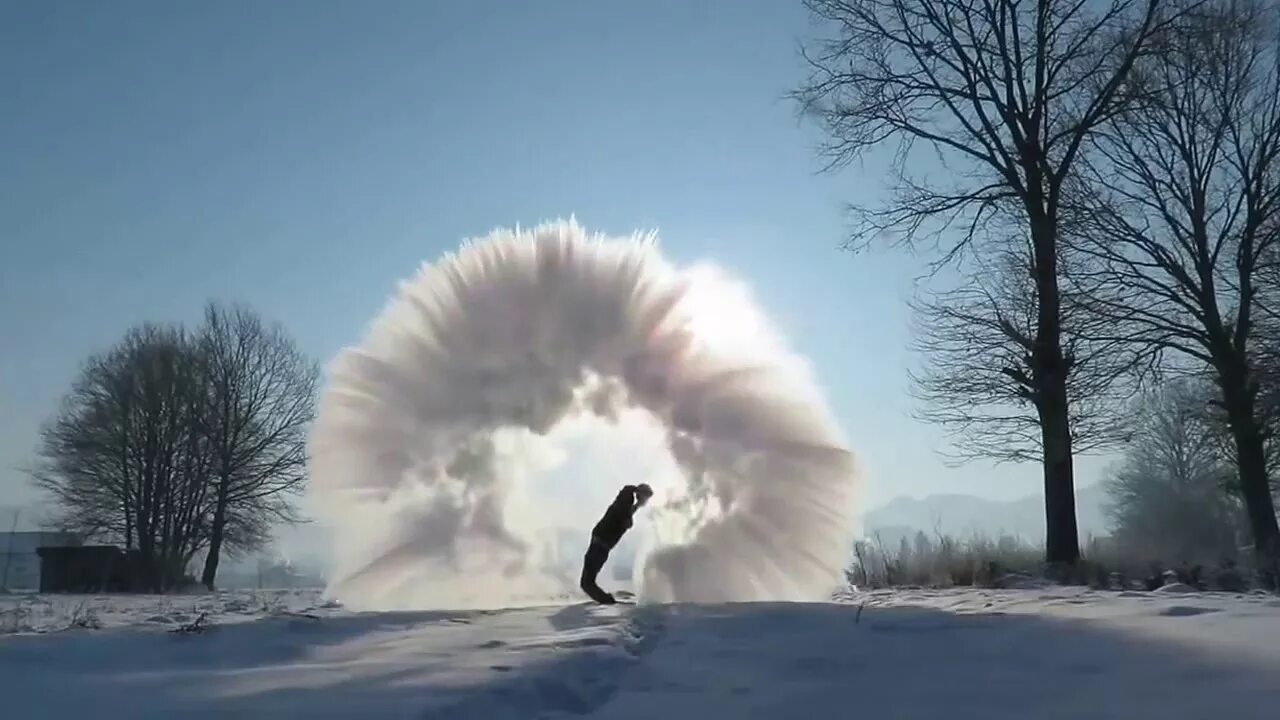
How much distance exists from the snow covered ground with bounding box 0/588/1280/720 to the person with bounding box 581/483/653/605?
278 centimetres

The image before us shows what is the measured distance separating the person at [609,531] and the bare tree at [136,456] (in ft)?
89.7

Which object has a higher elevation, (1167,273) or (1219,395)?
(1167,273)

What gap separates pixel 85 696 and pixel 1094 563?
11.2 meters

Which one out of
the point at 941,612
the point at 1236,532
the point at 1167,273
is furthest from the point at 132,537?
the point at 1236,532

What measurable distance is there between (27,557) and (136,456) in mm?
10171

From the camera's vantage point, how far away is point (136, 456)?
34875 mm

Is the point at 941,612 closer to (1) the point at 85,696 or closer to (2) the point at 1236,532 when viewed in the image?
(1) the point at 85,696

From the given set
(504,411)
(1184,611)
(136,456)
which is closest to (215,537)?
(136,456)

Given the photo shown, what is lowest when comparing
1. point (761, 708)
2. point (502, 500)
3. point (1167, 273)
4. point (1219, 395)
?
point (761, 708)

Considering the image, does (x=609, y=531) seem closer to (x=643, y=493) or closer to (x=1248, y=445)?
(x=643, y=493)

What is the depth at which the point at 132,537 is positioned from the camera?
35.7 meters

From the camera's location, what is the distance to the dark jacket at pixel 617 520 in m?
11.1

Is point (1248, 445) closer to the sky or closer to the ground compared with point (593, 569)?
closer to the sky

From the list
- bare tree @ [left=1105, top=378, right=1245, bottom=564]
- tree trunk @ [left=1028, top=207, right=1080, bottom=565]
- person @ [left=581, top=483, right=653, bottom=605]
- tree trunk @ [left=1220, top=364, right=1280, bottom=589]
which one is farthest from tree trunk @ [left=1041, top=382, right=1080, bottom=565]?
bare tree @ [left=1105, top=378, right=1245, bottom=564]
